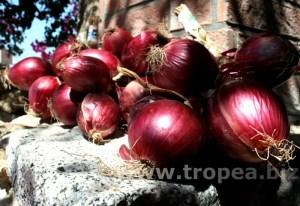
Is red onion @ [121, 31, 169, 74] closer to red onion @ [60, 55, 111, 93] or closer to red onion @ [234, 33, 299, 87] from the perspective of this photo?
red onion @ [60, 55, 111, 93]

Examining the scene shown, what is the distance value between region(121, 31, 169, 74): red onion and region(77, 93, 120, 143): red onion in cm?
12

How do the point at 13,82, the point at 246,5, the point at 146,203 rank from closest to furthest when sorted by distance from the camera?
the point at 146,203, the point at 246,5, the point at 13,82

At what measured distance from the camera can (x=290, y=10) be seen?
1451 millimetres

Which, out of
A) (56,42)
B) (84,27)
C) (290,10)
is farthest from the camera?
(56,42)

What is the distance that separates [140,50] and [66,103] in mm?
233

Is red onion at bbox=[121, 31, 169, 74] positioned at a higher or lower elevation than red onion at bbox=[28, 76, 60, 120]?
higher

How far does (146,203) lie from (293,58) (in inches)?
17.5

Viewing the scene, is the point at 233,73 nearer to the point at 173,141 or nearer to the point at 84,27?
the point at 173,141

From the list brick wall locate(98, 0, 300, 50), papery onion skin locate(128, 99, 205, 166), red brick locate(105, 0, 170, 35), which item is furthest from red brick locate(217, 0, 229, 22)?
papery onion skin locate(128, 99, 205, 166)

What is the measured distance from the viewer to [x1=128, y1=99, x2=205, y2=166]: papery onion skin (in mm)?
727

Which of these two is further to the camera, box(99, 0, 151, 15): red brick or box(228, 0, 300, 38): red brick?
box(99, 0, 151, 15): red brick

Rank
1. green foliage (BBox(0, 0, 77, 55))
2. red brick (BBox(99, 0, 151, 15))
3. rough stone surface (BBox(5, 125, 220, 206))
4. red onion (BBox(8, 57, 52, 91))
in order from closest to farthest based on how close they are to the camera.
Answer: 1. rough stone surface (BBox(5, 125, 220, 206))
2. red onion (BBox(8, 57, 52, 91))
3. red brick (BBox(99, 0, 151, 15))
4. green foliage (BBox(0, 0, 77, 55))

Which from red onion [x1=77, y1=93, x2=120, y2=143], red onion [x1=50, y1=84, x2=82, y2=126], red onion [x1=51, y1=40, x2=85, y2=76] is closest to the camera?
red onion [x1=77, y1=93, x2=120, y2=143]

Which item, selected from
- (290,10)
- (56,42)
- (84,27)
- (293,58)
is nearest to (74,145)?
(293,58)
